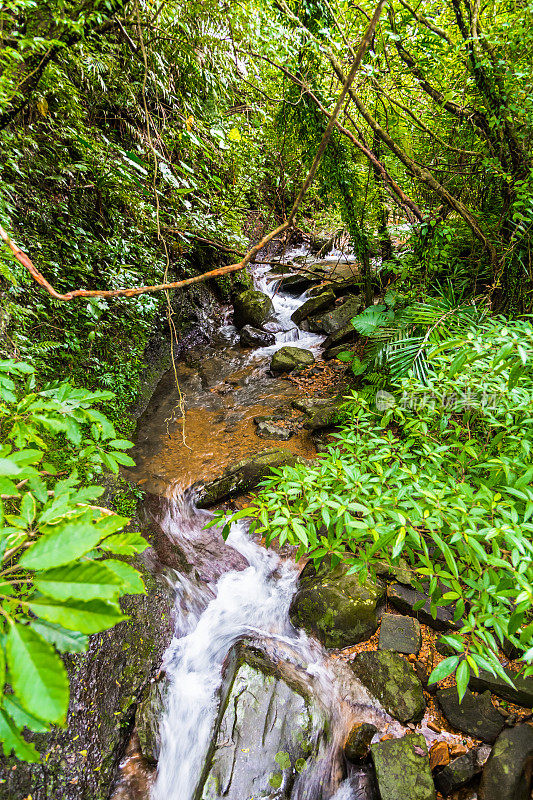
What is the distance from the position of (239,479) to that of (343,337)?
13.0ft

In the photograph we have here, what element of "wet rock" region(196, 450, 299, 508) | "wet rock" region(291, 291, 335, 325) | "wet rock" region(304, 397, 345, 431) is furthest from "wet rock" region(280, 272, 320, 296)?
"wet rock" region(196, 450, 299, 508)

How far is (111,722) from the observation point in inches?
91.4

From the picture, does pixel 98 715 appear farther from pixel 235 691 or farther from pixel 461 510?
pixel 461 510

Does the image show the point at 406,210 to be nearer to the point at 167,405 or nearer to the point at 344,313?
the point at 344,313

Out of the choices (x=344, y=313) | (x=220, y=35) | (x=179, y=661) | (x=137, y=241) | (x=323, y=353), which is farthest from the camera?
(x=344, y=313)

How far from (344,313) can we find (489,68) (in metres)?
4.81

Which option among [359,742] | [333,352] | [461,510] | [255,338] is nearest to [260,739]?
[359,742]

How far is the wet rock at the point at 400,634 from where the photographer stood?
265cm

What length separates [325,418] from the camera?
4.88 meters

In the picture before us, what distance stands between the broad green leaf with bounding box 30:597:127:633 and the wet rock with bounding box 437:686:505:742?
2790 millimetres

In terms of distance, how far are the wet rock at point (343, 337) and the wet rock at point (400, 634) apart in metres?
4.91

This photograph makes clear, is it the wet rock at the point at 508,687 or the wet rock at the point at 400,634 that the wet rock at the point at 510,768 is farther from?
the wet rock at the point at 400,634

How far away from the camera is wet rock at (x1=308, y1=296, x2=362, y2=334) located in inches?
296

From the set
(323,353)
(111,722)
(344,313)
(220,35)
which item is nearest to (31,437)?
(111,722)
